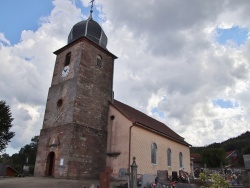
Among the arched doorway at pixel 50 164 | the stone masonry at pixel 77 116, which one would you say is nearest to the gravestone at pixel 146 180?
the stone masonry at pixel 77 116

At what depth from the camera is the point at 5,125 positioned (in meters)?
30.7

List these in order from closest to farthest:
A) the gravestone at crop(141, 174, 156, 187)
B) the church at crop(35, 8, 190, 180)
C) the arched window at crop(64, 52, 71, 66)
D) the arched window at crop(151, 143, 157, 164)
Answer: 1. the gravestone at crop(141, 174, 156, 187)
2. the church at crop(35, 8, 190, 180)
3. the arched window at crop(151, 143, 157, 164)
4. the arched window at crop(64, 52, 71, 66)

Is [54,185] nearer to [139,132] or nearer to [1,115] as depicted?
[139,132]

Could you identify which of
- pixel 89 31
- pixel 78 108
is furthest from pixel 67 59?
pixel 78 108

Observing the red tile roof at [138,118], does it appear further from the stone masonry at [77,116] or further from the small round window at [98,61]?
the small round window at [98,61]

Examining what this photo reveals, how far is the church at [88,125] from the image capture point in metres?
20.4

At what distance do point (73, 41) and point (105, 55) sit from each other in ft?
11.7

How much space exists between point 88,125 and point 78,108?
1715 mm

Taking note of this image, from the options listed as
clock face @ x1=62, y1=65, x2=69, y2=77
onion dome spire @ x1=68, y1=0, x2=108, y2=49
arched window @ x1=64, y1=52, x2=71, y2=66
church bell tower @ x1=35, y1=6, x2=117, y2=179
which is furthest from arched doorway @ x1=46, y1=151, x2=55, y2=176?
onion dome spire @ x1=68, y1=0, x2=108, y2=49

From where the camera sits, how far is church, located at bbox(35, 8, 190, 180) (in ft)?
66.8

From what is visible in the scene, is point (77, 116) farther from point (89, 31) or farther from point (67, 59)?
point (89, 31)

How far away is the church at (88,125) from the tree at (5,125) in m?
9.69

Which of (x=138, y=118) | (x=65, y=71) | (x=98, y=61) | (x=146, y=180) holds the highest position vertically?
(x=98, y=61)

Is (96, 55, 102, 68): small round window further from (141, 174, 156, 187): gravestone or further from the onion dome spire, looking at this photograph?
(141, 174, 156, 187): gravestone
